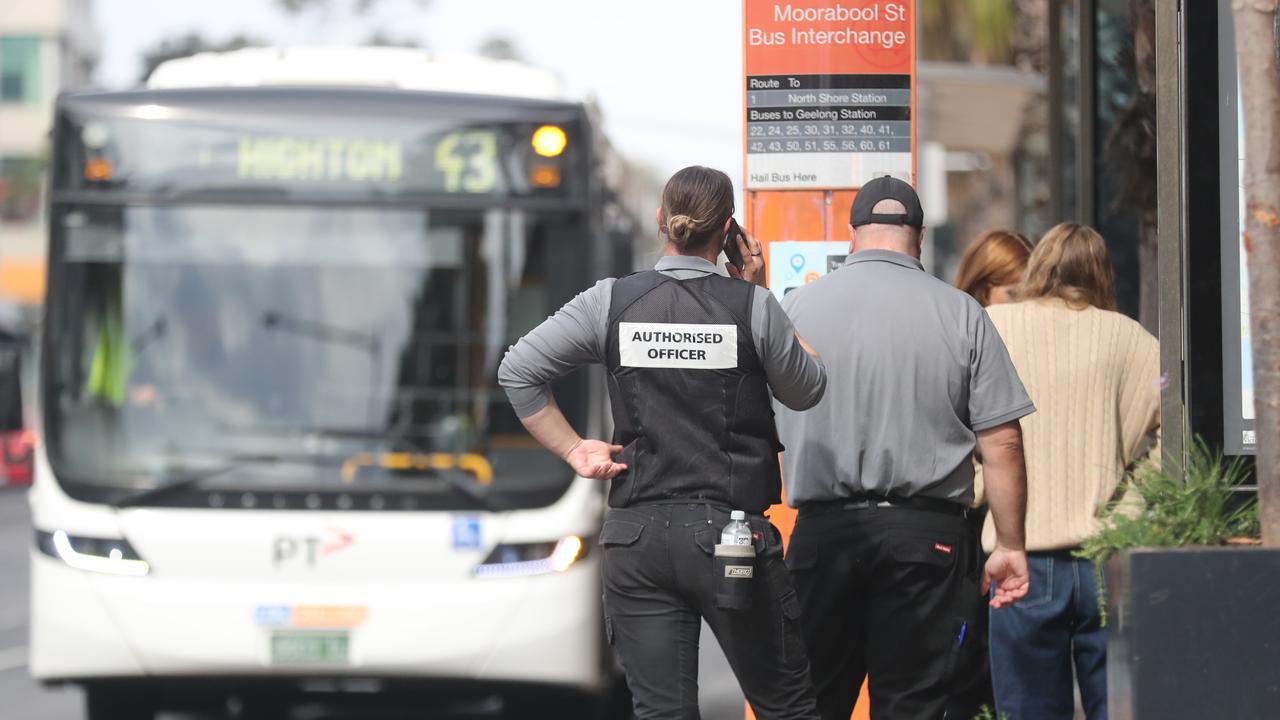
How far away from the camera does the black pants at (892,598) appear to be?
4.93 meters

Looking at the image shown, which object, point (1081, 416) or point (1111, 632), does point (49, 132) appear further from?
point (1111, 632)

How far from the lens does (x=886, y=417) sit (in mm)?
4957

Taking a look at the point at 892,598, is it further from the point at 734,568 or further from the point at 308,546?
the point at 308,546

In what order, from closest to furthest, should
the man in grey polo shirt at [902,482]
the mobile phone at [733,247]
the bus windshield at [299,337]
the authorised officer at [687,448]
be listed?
the authorised officer at [687,448] < the mobile phone at [733,247] < the man in grey polo shirt at [902,482] < the bus windshield at [299,337]

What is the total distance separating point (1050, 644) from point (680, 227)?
1807 millimetres

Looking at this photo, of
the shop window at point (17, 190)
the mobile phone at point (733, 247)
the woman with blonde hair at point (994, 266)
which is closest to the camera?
the mobile phone at point (733, 247)

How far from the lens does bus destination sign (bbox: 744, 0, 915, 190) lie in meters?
6.22

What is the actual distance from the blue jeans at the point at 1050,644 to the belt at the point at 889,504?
22.9 inches

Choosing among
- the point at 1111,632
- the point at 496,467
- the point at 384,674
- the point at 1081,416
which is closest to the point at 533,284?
the point at 496,467

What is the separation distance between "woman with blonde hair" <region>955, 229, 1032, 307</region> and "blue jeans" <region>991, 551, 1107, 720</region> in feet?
3.52

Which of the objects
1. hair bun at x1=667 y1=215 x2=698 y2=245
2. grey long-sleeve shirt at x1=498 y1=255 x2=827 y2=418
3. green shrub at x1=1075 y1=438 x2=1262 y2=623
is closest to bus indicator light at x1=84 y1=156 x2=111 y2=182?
grey long-sleeve shirt at x1=498 y1=255 x2=827 y2=418

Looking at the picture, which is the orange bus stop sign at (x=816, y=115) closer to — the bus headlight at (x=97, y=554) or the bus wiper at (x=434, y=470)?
the bus wiper at (x=434, y=470)

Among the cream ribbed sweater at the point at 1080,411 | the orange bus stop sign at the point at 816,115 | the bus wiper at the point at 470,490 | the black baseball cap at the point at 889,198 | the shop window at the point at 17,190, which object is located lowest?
the bus wiper at the point at 470,490

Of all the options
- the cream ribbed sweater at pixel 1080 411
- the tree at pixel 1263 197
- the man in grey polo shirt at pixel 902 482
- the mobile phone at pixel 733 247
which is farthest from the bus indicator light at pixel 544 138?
the tree at pixel 1263 197
